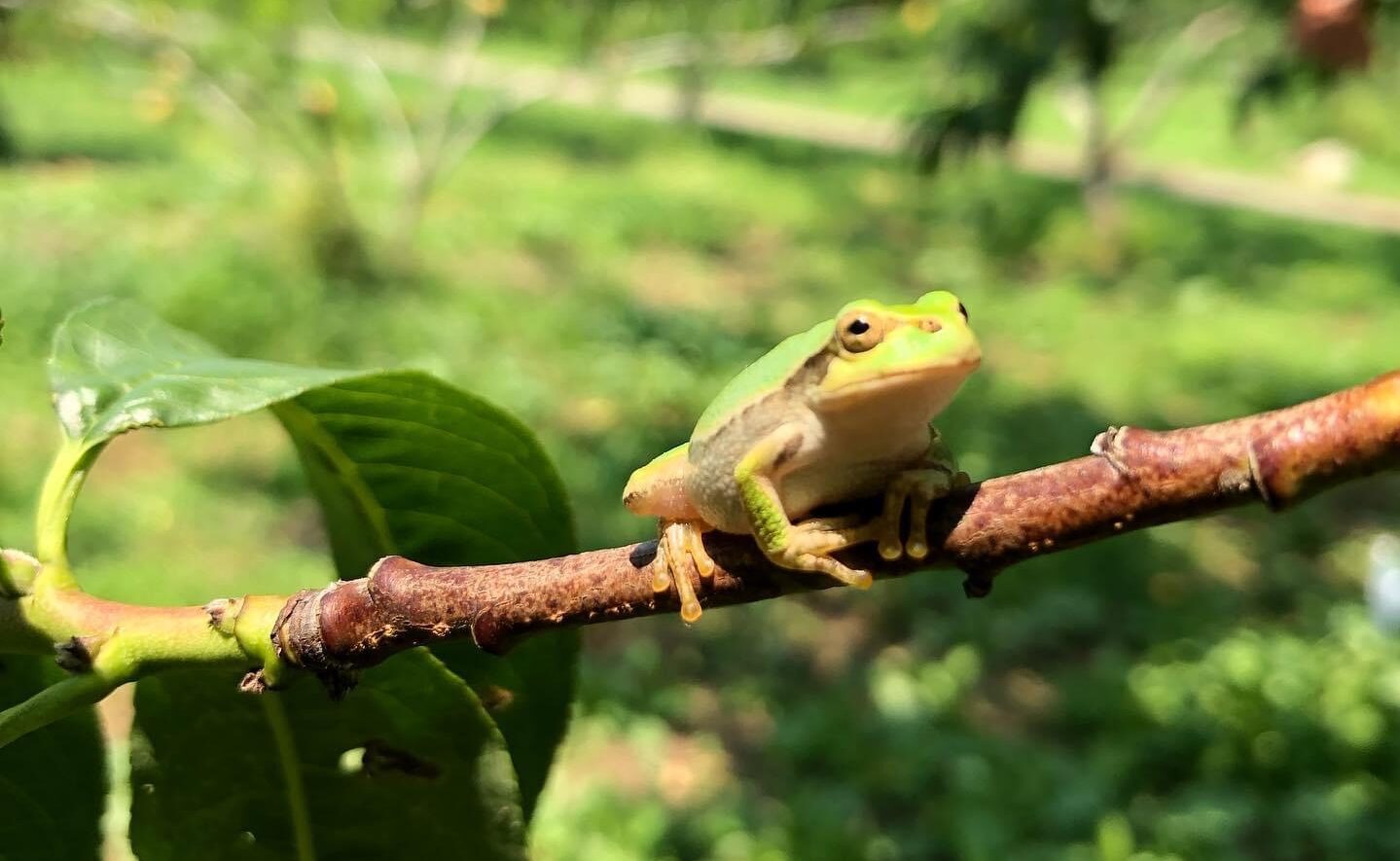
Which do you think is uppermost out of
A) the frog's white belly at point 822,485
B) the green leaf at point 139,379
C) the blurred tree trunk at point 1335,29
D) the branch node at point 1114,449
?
the blurred tree trunk at point 1335,29

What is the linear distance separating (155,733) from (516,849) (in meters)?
0.29

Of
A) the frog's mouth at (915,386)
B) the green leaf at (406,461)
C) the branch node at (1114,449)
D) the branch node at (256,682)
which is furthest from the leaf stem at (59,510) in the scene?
the branch node at (1114,449)

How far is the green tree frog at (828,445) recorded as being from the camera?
0.76m

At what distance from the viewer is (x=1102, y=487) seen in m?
0.64

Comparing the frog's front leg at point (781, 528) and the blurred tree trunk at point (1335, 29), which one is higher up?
the blurred tree trunk at point (1335, 29)

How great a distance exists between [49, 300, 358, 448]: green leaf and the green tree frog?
267 mm

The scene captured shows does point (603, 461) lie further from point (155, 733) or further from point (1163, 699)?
point (155, 733)

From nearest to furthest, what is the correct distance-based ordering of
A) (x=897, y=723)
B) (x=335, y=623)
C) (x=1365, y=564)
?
Result: (x=335, y=623) → (x=897, y=723) → (x=1365, y=564)

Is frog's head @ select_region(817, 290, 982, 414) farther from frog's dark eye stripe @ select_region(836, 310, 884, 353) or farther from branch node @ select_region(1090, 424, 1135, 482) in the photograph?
branch node @ select_region(1090, 424, 1135, 482)

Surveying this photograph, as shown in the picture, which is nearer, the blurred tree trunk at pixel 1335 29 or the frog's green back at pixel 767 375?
the frog's green back at pixel 767 375

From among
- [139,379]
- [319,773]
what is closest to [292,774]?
[319,773]

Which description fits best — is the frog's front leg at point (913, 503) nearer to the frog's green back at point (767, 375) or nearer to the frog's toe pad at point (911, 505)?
the frog's toe pad at point (911, 505)

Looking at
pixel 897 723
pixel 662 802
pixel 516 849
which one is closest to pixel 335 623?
pixel 516 849

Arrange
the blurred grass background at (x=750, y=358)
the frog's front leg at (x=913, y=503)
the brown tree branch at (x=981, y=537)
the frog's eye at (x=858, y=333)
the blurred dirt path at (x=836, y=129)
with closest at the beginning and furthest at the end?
1. the brown tree branch at (x=981, y=537)
2. the frog's front leg at (x=913, y=503)
3. the frog's eye at (x=858, y=333)
4. the blurred grass background at (x=750, y=358)
5. the blurred dirt path at (x=836, y=129)
